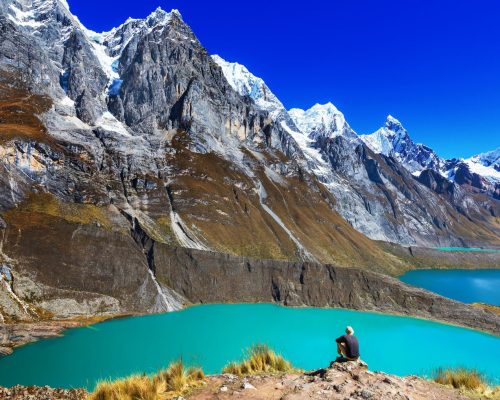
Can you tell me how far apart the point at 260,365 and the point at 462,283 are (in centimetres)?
13675

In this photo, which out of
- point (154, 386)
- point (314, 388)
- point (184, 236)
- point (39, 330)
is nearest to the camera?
point (154, 386)

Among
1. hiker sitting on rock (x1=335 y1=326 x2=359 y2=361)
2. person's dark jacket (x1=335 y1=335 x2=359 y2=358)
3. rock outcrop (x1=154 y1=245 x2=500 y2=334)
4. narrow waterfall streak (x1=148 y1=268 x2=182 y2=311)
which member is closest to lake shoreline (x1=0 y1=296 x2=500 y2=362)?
narrow waterfall streak (x1=148 y1=268 x2=182 y2=311)

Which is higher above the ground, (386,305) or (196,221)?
(196,221)

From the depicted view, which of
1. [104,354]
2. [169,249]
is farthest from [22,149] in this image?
[104,354]

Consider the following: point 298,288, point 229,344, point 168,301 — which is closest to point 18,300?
point 168,301

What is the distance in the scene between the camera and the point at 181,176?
126438 millimetres

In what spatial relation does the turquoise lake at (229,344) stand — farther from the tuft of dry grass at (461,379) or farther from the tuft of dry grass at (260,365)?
the tuft of dry grass at (461,379)

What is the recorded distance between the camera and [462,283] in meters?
132

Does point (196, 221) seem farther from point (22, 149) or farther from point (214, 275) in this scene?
point (22, 149)

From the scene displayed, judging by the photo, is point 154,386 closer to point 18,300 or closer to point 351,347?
point 351,347

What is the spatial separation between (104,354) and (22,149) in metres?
64.2

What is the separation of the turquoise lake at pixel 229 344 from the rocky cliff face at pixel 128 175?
10.1 metres

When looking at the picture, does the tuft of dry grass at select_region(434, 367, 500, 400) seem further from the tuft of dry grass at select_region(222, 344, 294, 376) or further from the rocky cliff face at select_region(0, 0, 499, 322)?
the rocky cliff face at select_region(0, 0, 499, 322)

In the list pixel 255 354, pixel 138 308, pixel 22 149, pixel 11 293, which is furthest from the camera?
pixel 22 149
